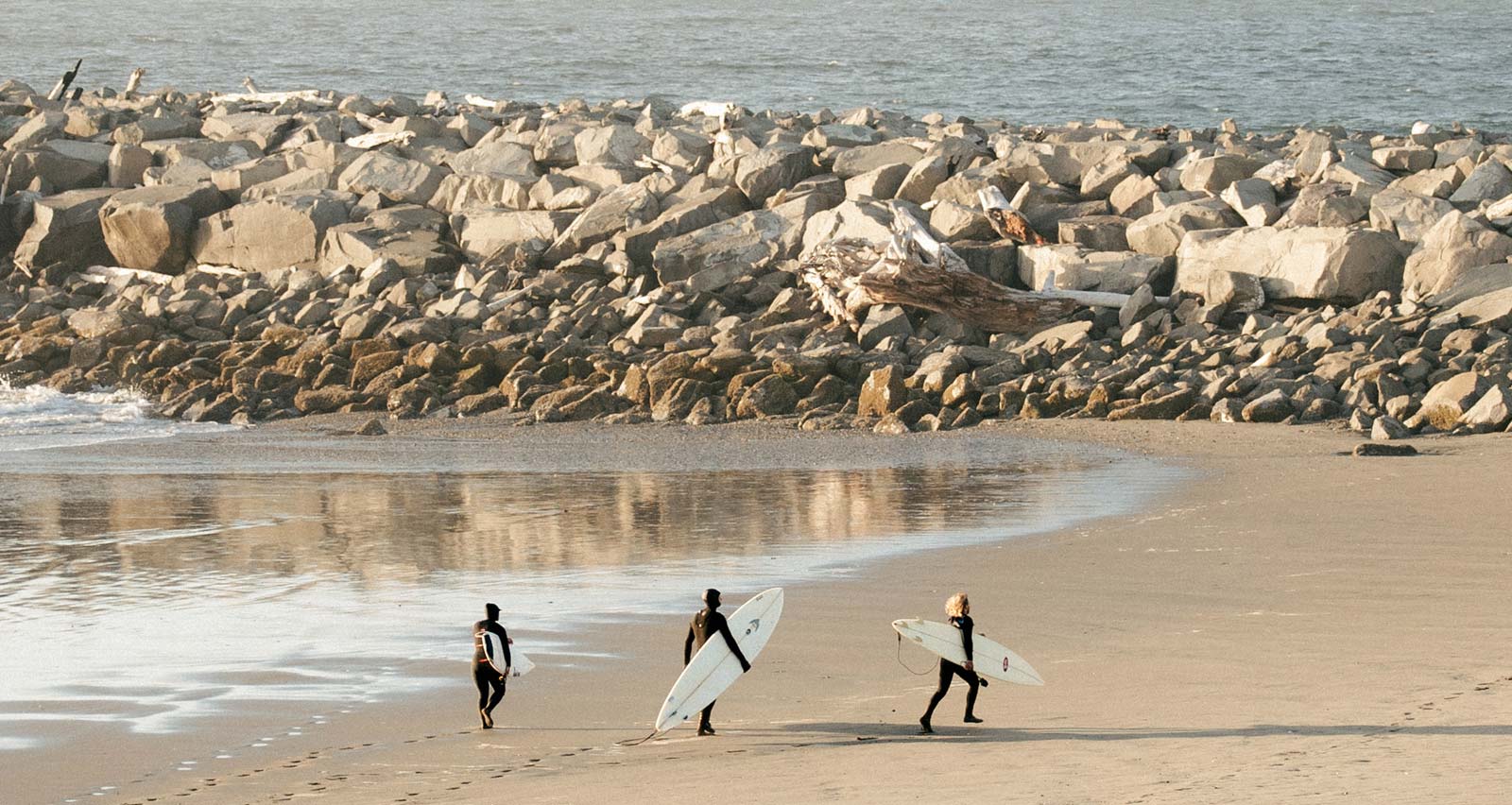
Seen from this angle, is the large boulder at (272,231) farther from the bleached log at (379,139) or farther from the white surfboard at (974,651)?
the white surfboard at (974,651)

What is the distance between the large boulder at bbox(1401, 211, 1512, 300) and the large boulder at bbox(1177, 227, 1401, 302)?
0.28 m

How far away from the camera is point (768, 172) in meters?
24.8

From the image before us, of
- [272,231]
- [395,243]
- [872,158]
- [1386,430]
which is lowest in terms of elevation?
[1386,430]

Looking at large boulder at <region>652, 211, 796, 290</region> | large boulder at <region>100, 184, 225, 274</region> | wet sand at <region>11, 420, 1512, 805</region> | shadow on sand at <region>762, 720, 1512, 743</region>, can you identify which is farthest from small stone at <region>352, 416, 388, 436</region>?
shadow on sand at <region>762, 720, 1512, 743</region>

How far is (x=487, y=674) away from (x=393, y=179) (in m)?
19.4

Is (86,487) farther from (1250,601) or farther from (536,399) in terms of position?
(1250,601)

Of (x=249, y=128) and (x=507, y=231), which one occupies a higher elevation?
(x=249, y=128)

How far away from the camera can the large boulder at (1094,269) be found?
69.7 feet

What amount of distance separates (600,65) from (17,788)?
64.0 m

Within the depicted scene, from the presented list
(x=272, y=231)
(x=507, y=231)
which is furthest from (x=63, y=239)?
(x=507, y=231)

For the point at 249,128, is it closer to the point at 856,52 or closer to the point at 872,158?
the point at 872,158

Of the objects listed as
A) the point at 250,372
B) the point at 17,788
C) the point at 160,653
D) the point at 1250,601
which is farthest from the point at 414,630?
the point at 250,372

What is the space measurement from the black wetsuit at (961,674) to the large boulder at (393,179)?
769 inches

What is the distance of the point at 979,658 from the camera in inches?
334
